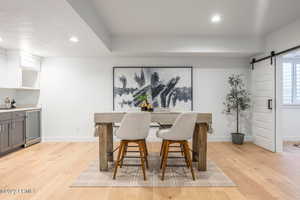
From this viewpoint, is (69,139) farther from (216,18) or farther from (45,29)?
(216,18)

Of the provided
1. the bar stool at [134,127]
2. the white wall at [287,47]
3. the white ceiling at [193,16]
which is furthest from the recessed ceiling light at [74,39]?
the white wall at [287,47]

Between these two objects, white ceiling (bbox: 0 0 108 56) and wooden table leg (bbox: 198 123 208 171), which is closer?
white ceiling (bbox: 0 0 108 56)

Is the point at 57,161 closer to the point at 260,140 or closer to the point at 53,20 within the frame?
the point at 53,20

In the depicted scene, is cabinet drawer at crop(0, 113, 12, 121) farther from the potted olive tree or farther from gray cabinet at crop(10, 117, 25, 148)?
the potted olive tree

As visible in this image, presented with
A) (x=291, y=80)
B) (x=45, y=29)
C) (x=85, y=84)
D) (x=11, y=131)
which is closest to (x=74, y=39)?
(x=45, y=29)

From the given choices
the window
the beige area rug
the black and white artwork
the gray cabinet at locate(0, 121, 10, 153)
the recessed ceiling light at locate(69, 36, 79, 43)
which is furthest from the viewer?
the window

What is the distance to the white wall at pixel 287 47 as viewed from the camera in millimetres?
3600

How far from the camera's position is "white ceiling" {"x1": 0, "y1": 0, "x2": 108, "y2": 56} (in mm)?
2239

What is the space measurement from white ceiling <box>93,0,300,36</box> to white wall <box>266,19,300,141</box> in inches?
7.1

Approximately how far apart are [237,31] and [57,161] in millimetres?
4441

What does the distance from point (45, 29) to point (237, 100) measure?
4364mm

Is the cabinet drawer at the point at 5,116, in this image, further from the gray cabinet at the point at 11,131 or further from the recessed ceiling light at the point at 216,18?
the recessed ceiling light at the point at 216,18

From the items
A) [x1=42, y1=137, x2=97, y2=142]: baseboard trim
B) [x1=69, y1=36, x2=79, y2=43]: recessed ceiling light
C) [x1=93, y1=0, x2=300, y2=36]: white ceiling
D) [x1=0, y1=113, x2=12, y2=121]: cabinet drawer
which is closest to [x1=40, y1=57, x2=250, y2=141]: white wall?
[x1=42, y1=137, x2=97, y2=142]: baseboard trim

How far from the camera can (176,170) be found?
9.80 ft
